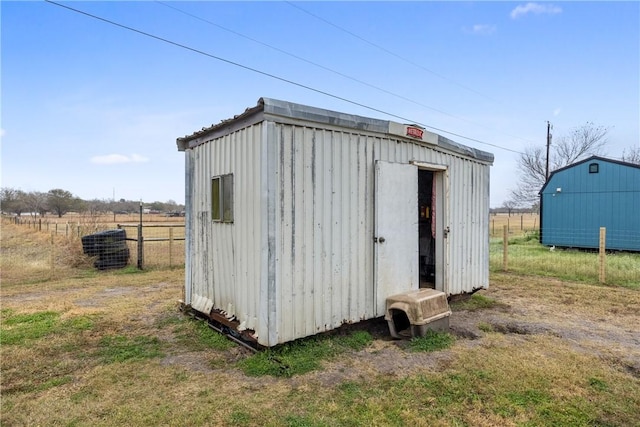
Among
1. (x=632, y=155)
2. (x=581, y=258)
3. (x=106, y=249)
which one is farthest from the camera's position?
(x=632, y=155)

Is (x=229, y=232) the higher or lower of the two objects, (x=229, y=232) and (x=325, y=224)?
the lower

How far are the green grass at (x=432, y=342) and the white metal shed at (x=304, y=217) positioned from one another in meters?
0.58

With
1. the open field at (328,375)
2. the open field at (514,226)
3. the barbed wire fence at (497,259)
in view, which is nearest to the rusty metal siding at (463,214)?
the open field at (328,375)

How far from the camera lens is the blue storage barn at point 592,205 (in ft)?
37.0

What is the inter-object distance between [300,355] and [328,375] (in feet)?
1.43

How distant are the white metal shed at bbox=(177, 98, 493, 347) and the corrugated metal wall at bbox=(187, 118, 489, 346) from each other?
12 millimetres

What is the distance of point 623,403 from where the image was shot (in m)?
2.64

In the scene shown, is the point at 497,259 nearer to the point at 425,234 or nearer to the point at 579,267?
the point at 579,267

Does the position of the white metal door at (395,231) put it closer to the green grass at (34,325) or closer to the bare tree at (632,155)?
the green grass at (34,325)

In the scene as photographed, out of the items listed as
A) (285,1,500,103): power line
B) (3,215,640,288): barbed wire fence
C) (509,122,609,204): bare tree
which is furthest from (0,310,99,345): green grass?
(509,122,609,204): bare tree

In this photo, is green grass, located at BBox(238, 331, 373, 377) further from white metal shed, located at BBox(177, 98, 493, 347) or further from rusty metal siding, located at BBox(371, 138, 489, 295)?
rusty metal siding, located at BBox(371, 138, 489, 295)

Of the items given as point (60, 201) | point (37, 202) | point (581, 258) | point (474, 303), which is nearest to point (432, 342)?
point (474, 303)

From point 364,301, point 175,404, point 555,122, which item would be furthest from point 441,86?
point 175,404

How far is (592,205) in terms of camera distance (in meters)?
12.2
